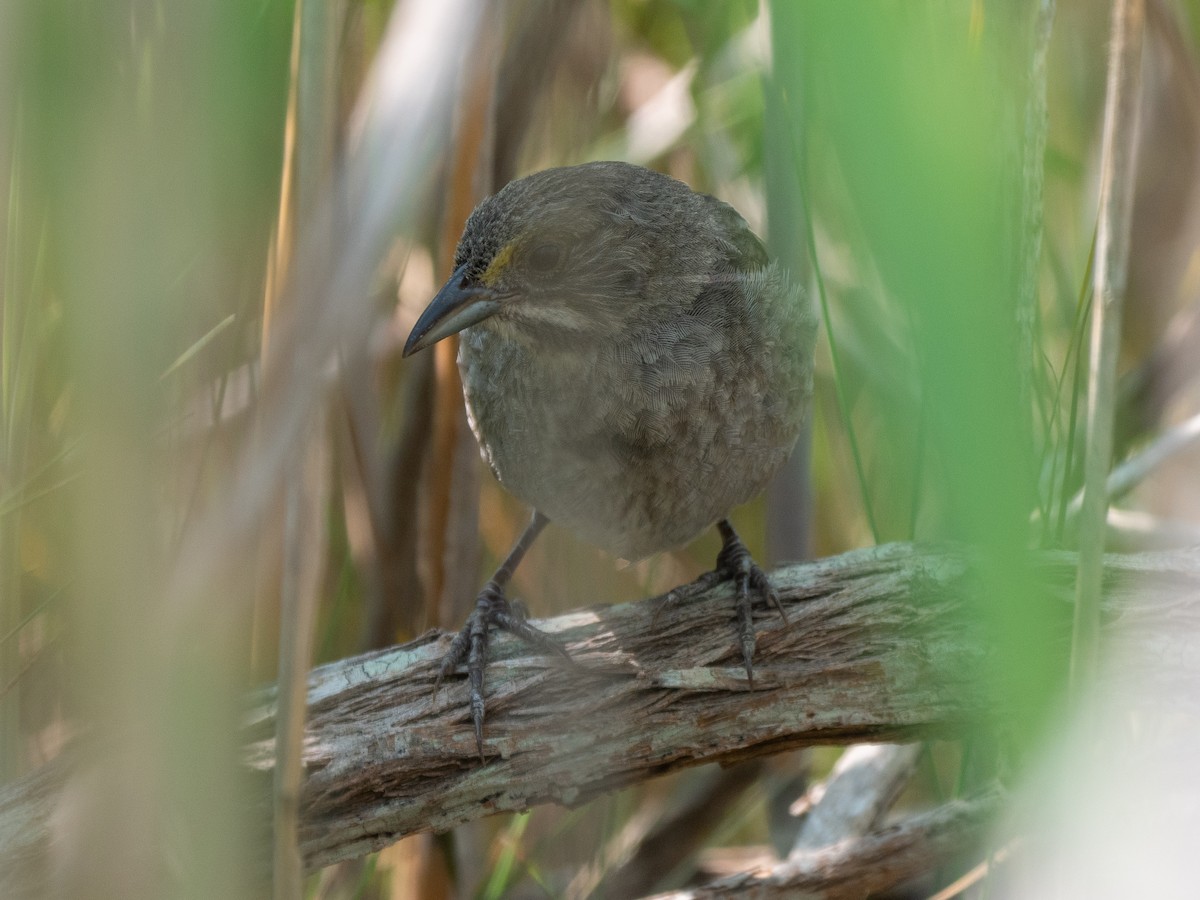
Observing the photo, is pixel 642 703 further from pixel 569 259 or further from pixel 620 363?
pixel 569 259

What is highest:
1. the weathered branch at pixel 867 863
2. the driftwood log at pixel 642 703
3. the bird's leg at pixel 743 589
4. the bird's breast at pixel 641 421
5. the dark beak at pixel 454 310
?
the dark beak at pixel 454 310

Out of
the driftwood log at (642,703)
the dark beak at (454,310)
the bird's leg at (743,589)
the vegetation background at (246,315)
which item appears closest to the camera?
the vegetation background at (246,315)

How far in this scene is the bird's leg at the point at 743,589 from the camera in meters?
2.34

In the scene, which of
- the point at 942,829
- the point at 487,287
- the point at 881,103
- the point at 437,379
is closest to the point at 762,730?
the point at 942,829

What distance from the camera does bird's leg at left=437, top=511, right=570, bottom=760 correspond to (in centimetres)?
226

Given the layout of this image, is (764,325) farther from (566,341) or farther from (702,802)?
(702,802)

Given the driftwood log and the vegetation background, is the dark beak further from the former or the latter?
the driftwood log

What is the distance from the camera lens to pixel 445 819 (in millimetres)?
2170

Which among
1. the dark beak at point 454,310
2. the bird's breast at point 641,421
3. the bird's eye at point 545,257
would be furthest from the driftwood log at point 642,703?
the bird's eye at point 545,257

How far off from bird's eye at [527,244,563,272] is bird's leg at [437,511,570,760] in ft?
2.60

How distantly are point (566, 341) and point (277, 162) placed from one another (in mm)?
907

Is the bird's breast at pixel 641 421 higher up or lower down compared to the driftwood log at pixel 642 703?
higher up

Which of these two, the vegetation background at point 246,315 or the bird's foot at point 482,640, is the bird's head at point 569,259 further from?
the bird's foot at point 482,640

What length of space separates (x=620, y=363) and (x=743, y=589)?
1.87ft
